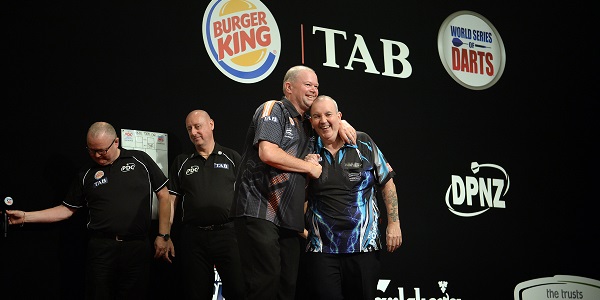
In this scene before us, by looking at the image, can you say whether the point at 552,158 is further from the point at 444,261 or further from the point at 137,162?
the point at 137,162

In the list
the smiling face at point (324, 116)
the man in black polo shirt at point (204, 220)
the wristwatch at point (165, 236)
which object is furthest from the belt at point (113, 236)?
the smiling face at point (324, 116)

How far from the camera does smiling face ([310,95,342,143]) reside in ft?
11.3

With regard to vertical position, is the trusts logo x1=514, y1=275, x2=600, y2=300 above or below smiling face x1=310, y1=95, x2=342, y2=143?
below

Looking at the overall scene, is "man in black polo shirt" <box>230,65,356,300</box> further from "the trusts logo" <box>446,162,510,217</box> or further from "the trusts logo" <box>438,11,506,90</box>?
"the trusts logo" <box>438,11,506,90</box>

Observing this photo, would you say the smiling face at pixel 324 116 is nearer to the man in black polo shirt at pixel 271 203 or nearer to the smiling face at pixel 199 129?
the man in black polo shirt at pixel 271 203

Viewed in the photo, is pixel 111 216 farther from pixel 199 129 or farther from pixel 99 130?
pixel 199 129

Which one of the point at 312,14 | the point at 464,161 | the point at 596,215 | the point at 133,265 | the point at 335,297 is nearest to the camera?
the point at 335,297

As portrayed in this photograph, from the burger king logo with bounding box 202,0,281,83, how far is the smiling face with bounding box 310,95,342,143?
54.0 inches

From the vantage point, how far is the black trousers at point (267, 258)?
9.88ft

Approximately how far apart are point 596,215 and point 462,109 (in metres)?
1.52

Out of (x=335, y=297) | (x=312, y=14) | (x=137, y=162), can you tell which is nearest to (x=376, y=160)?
(x=335, y=297)

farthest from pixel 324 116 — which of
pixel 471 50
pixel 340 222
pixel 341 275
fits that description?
pixel 471 50

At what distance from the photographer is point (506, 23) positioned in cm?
592

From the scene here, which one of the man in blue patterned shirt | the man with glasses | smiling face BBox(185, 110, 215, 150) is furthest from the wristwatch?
the man in blue patterned shirt
